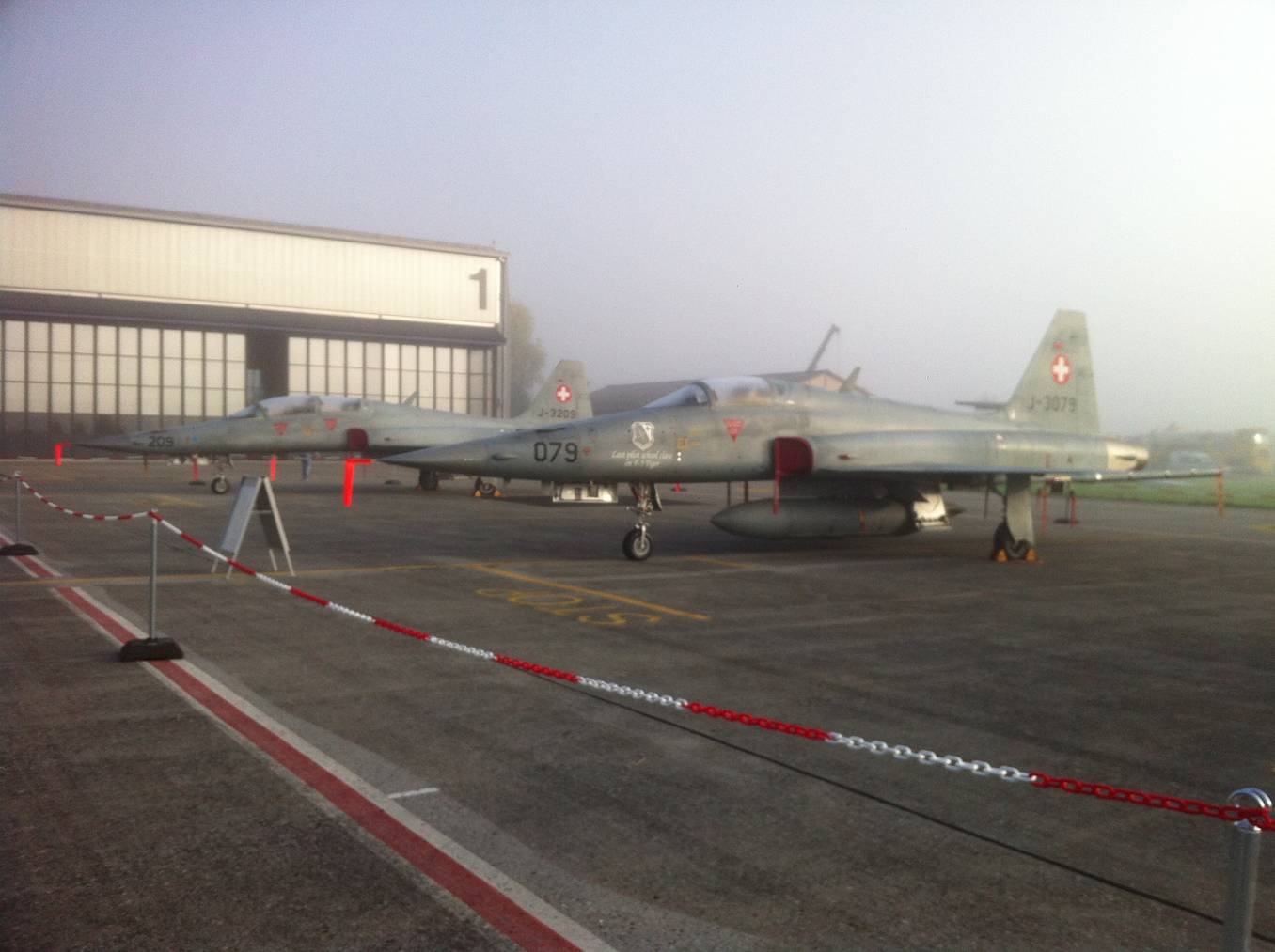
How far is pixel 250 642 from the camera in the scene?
7.88 m

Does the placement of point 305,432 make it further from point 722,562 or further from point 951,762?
point 951,762

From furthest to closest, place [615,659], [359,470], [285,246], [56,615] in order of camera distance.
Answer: [285,246] → [359,470] → [56,615] → [615,659]

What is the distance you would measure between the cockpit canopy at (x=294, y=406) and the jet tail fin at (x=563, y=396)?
21.3 feet

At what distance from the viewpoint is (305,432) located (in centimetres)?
2517

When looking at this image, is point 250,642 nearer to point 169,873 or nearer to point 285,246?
point 169,873

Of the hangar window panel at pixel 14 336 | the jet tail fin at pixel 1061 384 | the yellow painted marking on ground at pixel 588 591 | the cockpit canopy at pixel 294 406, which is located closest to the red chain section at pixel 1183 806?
the yellow painted marking on ground at pixel 588 591

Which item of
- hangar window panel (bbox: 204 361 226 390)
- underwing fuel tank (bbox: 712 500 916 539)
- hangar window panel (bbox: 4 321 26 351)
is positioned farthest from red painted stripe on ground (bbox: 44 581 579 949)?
hangar window panel (bbox: 204 361 226 390)

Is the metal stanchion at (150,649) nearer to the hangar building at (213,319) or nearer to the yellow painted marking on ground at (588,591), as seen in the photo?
the yellow painted marking on ground at (588,591)

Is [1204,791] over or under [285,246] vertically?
under

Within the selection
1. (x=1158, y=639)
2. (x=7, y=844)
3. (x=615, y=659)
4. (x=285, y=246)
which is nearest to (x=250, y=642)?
(x=615, y=659)

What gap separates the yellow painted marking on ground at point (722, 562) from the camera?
13.3 m

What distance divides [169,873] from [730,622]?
6060 mm

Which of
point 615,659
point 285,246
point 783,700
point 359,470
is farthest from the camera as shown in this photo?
point 285,246

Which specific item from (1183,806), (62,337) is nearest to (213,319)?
(62,337)
